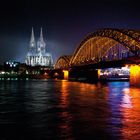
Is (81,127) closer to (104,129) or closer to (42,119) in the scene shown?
(104,129)

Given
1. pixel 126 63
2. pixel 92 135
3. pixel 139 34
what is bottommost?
pixel 92 135

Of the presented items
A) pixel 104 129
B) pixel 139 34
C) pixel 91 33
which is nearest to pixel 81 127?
pixel 104 129

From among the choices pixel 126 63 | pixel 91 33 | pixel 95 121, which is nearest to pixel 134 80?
pixel 126 63

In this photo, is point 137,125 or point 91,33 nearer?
A: point 137,125

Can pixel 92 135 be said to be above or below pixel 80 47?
below

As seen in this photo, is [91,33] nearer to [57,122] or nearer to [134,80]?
[134,80]

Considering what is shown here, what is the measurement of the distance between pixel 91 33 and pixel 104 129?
114 metres

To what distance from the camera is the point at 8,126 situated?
80.6 ft

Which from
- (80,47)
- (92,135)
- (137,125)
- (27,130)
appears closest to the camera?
(92,135)

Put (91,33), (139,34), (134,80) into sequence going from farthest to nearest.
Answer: (91,33) → (139,34) → (134,80)

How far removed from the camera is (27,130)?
912 inches

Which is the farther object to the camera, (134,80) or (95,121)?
(134,80)

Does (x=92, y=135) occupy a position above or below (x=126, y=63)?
below

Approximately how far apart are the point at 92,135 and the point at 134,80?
75623 mm
